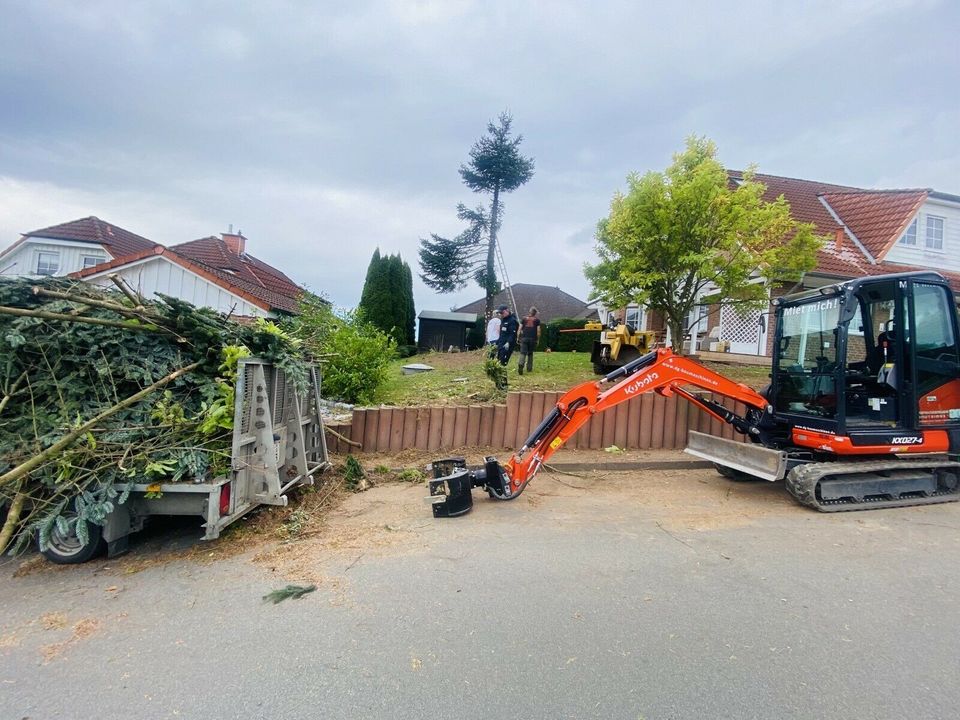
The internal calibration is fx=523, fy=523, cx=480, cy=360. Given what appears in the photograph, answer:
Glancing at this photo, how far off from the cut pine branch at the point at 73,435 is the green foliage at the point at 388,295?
19.9 m

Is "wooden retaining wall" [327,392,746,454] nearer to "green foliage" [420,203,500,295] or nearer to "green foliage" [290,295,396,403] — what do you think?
"green foliage" [290,295,396,403]

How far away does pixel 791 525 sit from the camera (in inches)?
198

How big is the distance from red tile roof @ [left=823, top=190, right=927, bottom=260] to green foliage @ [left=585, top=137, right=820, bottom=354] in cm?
915

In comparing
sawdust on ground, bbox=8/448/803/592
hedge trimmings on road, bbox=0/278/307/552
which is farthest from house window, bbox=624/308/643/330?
hedge trimmings on road, bbox=0/278/307/552

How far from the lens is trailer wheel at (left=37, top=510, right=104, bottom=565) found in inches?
153

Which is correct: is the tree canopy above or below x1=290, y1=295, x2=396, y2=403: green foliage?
above

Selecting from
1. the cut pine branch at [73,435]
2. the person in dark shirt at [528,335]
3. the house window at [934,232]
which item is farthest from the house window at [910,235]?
the cut pine branch at [73,435]

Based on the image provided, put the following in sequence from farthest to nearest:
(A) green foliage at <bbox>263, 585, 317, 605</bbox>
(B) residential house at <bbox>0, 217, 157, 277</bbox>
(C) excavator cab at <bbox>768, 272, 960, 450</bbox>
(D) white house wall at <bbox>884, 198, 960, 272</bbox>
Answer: (B) residential house at <bbox>0, 217, 157, 277</bbox> < (D) white house wall at <bbox>884, 198, 960, 272</bbox> < (C) excavator cab at <bbox>768, 272, 960, 450</bbox> < (A) green foliage at <bbox>263, 585, 317, 605</bbox>

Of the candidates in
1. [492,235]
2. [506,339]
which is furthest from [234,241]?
[506,339]

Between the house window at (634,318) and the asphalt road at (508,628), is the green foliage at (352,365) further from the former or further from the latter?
the house window at (634,318)

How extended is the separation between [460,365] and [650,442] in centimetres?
707

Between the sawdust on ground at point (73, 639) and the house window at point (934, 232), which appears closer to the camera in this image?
the sawdust on ground at point (73, 639)

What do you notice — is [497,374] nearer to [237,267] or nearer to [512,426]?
[512,426]

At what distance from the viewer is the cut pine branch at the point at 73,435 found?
143 inches
